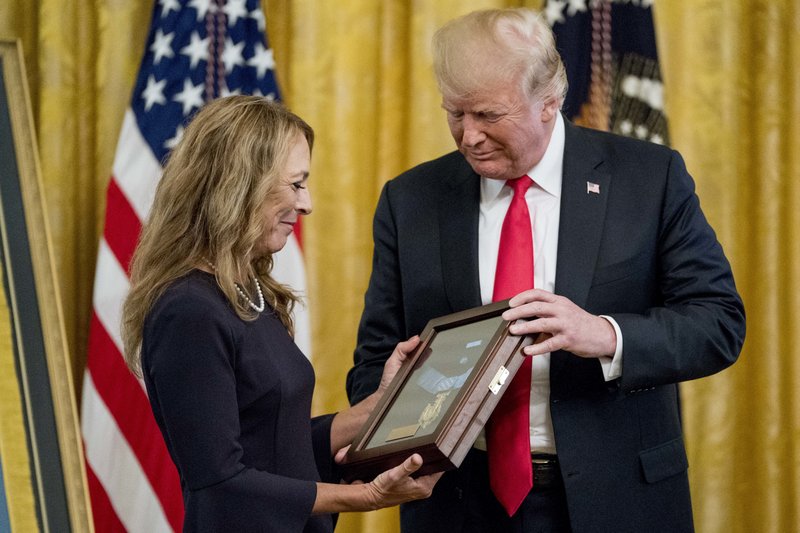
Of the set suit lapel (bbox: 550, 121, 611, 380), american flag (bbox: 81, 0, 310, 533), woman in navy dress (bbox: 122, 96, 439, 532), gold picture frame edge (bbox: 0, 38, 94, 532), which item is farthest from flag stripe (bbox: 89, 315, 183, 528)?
suit lapel (bbox: 550, 121, 611, 380)

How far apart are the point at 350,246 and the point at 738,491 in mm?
1452

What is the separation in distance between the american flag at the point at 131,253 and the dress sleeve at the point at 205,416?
1469 mm

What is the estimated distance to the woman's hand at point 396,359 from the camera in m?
2.25

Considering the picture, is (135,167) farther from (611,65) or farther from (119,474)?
(611,65)

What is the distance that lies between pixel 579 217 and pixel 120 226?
1669mm

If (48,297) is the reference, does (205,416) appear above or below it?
below

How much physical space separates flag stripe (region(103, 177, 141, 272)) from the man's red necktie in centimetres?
151

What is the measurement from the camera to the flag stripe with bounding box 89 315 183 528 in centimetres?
339

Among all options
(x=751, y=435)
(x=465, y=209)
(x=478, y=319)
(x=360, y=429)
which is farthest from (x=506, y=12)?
(x=751, y=435)

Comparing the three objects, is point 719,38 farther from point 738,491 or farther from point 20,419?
point 20,419

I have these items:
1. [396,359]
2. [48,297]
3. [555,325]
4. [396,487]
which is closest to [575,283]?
[555,325]

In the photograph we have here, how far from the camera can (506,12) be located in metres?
2.29

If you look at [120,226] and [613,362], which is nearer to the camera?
[613,362]

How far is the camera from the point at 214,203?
1.95 metres
